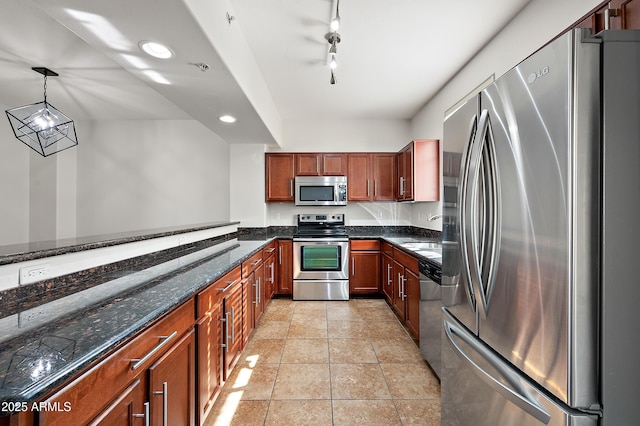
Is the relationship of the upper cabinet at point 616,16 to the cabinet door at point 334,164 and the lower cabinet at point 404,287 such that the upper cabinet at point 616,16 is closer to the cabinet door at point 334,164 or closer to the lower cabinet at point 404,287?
the lower cabinet at point 404,287

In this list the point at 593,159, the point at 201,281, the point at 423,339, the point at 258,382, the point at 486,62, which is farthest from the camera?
the point at 486,62

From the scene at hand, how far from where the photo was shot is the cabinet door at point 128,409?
0.85 m

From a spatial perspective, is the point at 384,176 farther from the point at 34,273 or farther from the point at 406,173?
the point at 34,273

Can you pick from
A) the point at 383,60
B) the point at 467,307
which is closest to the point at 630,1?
the point at 467,307

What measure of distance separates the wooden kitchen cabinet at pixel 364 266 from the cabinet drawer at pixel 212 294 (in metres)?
2.23

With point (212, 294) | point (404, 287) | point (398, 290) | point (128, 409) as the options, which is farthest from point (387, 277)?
point (128, 409)

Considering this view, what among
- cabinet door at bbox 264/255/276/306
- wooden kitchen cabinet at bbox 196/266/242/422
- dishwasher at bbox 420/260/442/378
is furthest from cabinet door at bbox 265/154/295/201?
dishwasher at bbox 420/260/442/378

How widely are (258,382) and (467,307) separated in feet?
5.46

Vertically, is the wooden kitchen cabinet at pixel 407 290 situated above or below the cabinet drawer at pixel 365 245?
below

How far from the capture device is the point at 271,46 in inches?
97.8

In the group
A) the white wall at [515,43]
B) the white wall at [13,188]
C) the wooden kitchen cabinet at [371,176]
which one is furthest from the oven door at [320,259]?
the white wall at [13,188]

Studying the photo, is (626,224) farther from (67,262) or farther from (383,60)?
(383,60)

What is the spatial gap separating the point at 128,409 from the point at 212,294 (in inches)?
30.3

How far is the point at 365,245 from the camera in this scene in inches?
159
